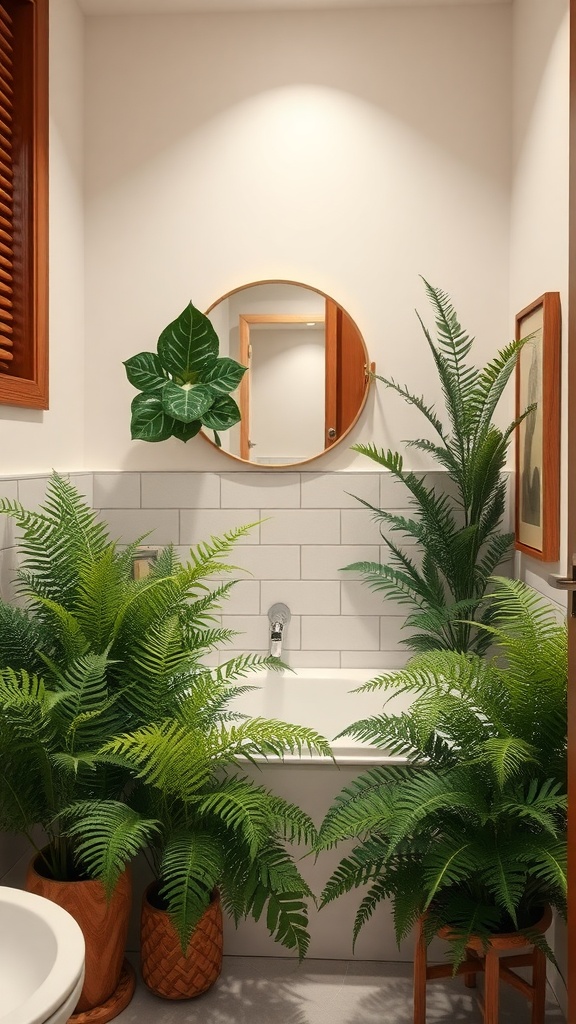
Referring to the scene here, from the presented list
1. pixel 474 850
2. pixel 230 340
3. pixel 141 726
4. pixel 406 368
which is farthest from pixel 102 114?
pixel 474 850

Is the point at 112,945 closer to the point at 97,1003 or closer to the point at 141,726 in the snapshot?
the point at 97,1003

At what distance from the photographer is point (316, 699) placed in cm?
308

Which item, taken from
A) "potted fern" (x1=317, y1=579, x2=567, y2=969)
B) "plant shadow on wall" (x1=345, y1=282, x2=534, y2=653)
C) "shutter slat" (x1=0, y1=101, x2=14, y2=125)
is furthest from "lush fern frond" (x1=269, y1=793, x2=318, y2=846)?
"shutter slat" (x1=0, y1=101, x2=14, y2=125)

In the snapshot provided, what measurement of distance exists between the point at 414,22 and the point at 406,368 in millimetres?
1220

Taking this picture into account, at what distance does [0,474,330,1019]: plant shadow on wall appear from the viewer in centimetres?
189

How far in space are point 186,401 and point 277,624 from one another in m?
0.85

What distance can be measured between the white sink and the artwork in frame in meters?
1.77

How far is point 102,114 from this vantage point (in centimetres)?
316

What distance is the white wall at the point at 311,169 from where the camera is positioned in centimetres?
309

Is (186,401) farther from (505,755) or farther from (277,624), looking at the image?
(505,755)

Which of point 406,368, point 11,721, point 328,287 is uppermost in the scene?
point 328,287

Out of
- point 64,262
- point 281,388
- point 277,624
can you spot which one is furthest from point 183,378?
point 277,624

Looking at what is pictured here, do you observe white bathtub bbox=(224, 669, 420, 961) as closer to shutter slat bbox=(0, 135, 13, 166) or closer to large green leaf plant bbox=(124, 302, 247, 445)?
large green leaf plant bbox=(124, 302, 247, 445)

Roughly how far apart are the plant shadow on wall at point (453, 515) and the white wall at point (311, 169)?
19 centimetres
